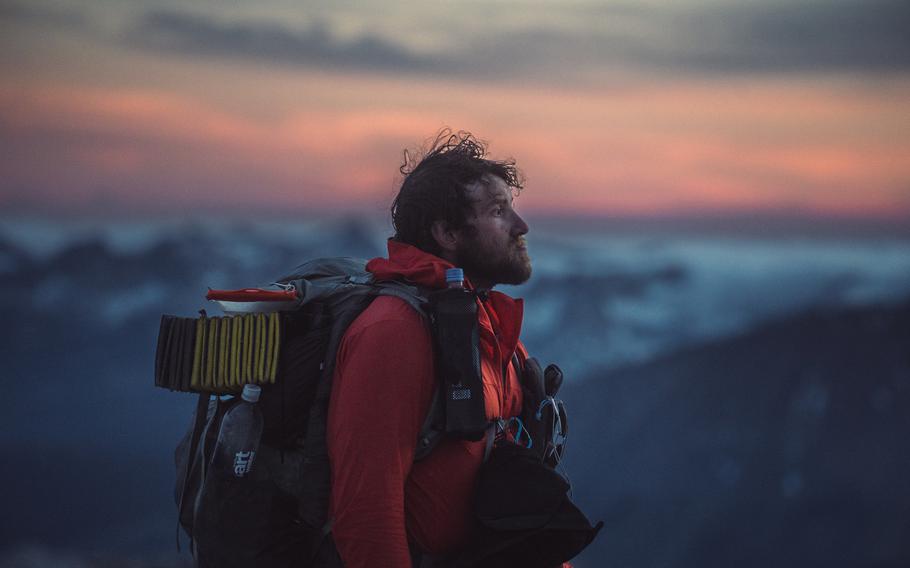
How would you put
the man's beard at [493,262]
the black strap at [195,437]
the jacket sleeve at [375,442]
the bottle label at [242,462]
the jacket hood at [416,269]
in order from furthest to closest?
the man's beard at [493,262]
the jacket hood at [416,269]
the black strap at [195,437]
the bottle label at [242,462]
the jacket sleeve at [375,442]

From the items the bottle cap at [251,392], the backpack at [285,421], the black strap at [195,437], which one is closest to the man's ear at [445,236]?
the backpack at [285,421]

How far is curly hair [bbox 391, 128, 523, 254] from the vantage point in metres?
3.37

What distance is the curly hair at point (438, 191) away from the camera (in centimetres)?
337

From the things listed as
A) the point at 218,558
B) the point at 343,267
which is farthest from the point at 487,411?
the point at 218,558

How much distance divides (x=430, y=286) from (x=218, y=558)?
1.08 meters

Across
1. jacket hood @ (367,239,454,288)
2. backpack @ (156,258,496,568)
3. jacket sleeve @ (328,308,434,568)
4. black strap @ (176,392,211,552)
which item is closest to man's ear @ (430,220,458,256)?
jacket hood @ (367,239,454,288)

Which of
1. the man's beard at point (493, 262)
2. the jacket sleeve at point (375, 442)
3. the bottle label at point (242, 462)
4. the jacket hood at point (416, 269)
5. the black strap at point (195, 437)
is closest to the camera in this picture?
the jacket sleeve at point (375, 442)

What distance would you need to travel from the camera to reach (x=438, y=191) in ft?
11.1

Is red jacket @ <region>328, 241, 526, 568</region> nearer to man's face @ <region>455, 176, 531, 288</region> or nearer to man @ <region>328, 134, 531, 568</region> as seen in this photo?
man @ <region>328, 134, 531, 568</region>

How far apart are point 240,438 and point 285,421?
0.47ft

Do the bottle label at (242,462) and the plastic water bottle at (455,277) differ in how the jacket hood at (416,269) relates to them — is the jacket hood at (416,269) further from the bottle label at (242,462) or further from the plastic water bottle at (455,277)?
the bottle label at (242,462)

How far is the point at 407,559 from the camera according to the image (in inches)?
109

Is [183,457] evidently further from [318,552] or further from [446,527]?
[446,527]

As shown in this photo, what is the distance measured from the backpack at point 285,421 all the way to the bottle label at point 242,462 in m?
0.03
